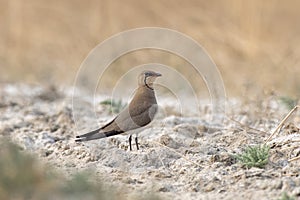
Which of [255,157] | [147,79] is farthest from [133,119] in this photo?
[255,157]

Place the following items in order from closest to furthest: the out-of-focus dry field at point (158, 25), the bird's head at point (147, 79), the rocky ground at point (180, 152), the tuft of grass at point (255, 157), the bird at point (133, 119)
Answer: the rocky ground at point (180, 152) < the tuft of grass at point (255, 157) < the bird at point (133, 119) < the bird's head at point (147, 79) < the out-of-focus dry field at point (158, 25)

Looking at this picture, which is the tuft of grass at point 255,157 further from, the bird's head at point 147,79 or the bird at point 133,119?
the bird's head at point 147,79

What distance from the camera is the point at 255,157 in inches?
168

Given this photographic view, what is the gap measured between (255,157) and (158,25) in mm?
6266

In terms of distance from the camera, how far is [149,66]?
28.4ft

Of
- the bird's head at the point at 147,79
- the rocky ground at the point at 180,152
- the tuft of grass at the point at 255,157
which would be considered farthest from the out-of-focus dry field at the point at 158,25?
the tuft of grass at the point at 255,157

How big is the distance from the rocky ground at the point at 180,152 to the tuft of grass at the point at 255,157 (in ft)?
0.15

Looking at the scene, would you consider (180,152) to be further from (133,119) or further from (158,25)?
(158,25)

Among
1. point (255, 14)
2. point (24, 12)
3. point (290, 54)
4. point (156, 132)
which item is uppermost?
point (24, 12)

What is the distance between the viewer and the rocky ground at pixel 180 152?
3.95 m

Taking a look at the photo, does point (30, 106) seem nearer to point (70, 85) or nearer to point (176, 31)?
point (70, 85)

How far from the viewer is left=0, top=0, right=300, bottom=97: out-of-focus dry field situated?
28.2ft

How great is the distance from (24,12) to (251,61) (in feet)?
13.6

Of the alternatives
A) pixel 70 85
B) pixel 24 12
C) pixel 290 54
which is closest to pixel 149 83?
pixel 290 54
